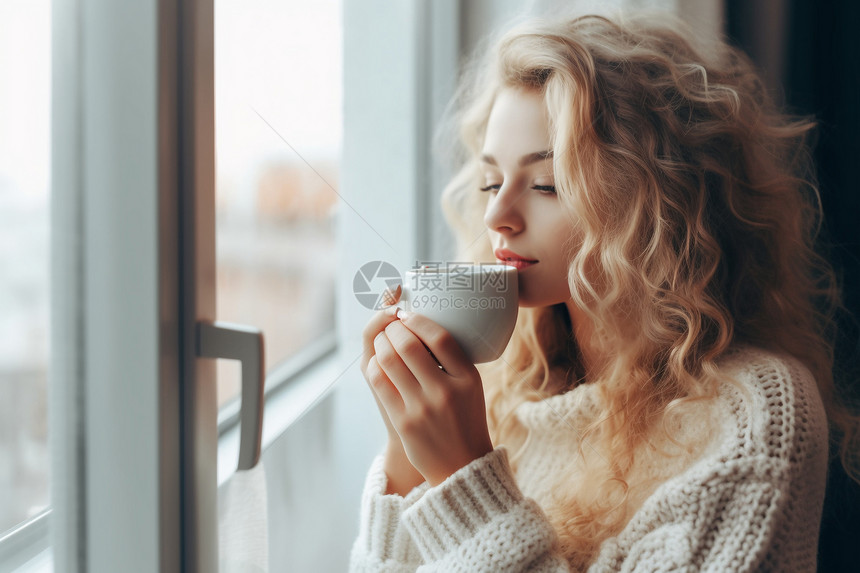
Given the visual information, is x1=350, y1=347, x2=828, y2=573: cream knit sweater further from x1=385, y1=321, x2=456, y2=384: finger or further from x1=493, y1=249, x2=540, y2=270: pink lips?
x1=493, y1=249, x2=540, y2=270: pink lips

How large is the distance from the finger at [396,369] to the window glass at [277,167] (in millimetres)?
104


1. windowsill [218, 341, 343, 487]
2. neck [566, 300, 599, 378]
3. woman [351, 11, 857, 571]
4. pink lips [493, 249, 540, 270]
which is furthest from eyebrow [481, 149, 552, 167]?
windowsill [218, 341, 343, 487]

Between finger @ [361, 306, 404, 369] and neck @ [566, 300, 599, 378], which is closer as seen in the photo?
finger @ [361, 306, 404, 369]

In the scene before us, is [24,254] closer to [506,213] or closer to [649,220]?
[506,213]

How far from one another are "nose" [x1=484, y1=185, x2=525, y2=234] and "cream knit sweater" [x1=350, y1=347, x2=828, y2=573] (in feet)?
0.90

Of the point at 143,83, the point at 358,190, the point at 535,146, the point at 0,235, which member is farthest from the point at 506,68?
the point at 0,235

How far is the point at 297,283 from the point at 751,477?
22.1 inches

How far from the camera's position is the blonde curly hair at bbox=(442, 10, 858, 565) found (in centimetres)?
81

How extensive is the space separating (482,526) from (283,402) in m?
0.26

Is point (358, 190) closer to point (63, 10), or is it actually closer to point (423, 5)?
point (63, 10)

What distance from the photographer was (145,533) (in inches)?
22.0

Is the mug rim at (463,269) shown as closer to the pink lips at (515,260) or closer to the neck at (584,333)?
the pink lips at (515,260)

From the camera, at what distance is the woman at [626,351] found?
0.72 metres

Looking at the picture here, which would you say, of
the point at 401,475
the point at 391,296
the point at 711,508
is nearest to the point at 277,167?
the point at 391,296
